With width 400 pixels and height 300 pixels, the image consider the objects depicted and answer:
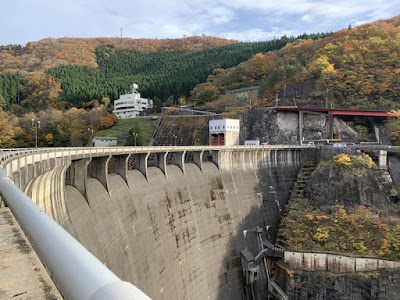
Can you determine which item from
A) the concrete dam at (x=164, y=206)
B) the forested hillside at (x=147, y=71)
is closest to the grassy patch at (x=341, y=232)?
the concrete dam at (x=164, y=206)

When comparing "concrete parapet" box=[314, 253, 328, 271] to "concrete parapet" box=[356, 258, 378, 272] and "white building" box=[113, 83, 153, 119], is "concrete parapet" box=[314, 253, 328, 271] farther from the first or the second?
"white building" box=[113, 83, 153, 119]

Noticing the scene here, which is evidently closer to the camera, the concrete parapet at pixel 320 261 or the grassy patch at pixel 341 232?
the concrete parapet at pixel 320 261

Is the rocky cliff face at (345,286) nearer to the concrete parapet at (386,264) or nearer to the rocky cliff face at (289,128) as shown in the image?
the concrete parapet at (386,264)

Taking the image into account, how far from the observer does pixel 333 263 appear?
3216 centimetres

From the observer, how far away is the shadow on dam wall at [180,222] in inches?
772

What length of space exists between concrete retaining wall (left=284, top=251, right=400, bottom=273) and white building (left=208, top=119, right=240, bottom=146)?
2864cm

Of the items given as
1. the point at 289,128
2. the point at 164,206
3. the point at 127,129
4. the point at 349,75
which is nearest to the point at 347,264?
the point at 164,206

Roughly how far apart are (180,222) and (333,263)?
17003 mm

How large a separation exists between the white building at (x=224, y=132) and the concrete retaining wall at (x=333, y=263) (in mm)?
28643

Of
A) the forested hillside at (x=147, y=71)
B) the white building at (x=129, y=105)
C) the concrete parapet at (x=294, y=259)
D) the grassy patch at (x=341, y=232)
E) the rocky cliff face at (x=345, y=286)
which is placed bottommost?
the rocky cliff face at (x=345, y=286)

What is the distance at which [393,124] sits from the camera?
5406cm

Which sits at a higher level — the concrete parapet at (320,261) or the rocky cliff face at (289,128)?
the rocky cliff face at (289,128)

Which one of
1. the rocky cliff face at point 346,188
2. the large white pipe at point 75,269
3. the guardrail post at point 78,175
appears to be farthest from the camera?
the rocky cliff face at point 346,188

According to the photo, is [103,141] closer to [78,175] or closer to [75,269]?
[78,175]
